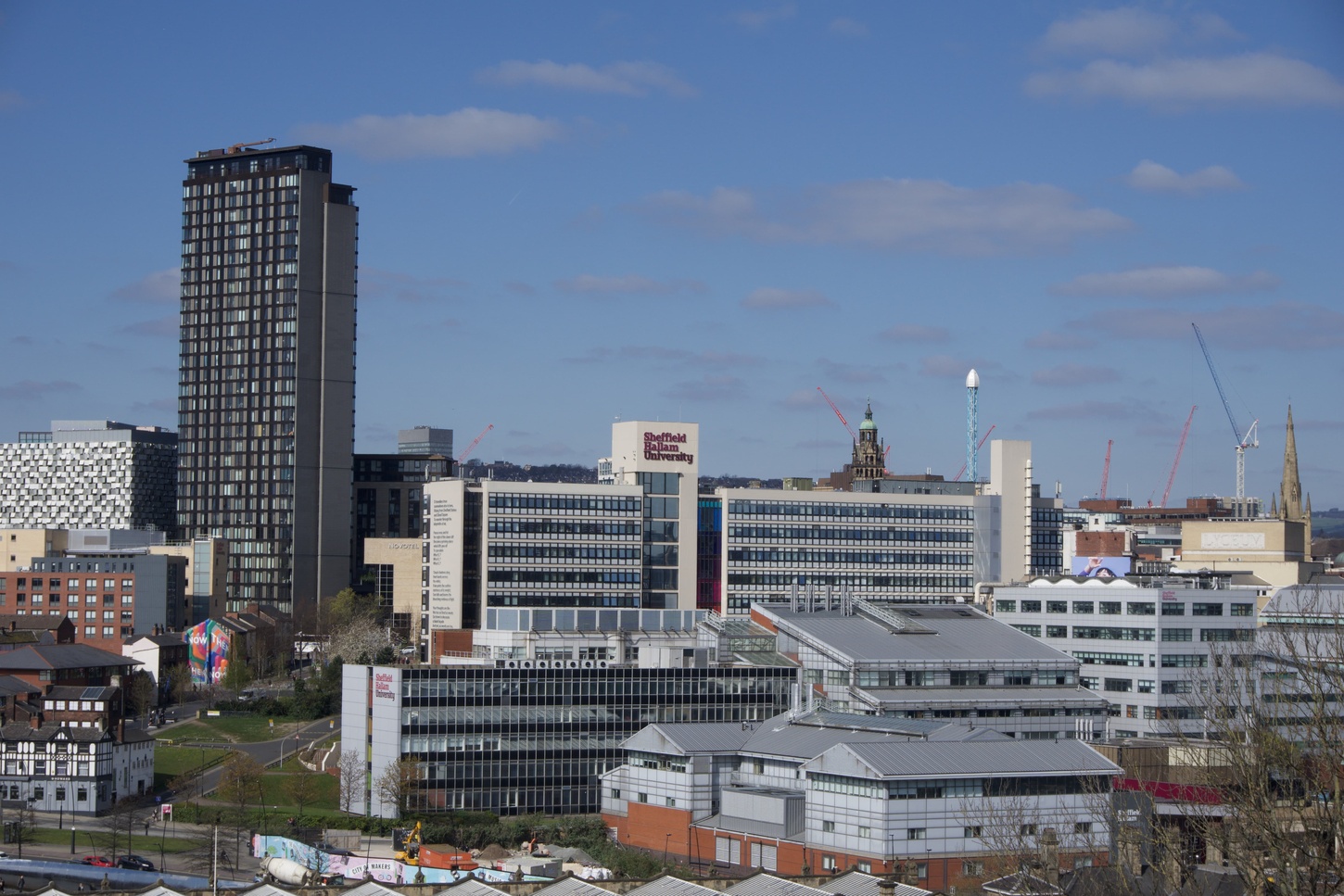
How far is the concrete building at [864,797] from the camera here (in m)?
113

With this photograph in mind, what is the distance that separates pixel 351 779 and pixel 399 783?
8.49 m

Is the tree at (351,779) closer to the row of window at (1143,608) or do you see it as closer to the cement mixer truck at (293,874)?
the cement mixer truck at (293,874)

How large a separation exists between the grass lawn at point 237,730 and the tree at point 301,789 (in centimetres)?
2953

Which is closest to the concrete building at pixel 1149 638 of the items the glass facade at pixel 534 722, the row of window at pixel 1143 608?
the row of window at pixel 1143 608

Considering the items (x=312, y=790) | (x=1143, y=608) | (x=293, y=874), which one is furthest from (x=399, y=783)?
(x=1143, y=608)

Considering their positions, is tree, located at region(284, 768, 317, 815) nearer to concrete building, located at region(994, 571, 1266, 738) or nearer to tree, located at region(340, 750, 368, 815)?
tree, located at region(340, 750, 368, 815)

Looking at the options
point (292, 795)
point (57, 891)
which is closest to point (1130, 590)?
point (292, 795)

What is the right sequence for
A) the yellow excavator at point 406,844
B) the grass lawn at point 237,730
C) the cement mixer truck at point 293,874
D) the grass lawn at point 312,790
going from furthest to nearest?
the grass lawn at point 237,730
the grass lawn at point 312,790
the yellow excavator at point 406,844
the cement mixer truck at point 293,874

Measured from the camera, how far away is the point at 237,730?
193 meters

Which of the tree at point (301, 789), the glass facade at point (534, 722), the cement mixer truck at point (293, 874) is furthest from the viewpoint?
the tree at point (301, 789)

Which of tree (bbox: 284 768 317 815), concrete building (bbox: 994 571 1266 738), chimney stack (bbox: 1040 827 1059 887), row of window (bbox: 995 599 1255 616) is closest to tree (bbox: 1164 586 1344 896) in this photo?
chimney stack (bbox: 1040 827 1059 887)

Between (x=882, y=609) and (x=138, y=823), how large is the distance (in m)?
63.8

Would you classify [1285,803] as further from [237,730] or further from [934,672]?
[237,730]

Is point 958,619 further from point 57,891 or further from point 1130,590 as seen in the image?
point 57,891
